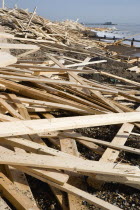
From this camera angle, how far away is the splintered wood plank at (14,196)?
2.23 meters

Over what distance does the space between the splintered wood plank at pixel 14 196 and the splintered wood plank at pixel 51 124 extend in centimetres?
44

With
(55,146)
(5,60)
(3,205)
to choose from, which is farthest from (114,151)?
(5,60)

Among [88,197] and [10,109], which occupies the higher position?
[10,109]

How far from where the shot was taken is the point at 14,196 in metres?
2.28

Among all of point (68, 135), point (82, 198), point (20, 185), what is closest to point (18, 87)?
point (68, 135)

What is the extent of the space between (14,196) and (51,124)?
768mm

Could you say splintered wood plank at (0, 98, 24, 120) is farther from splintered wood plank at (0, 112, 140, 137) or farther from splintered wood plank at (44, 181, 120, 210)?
splintered wood plank at (44, 181, 120, 210)

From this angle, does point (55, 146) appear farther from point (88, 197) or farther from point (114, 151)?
point (88, 197)

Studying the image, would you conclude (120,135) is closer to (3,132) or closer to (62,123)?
(62,123)

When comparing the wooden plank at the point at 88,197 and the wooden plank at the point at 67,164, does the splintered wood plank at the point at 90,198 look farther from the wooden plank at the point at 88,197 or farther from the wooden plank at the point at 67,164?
the wooden plank at the point at 67,164

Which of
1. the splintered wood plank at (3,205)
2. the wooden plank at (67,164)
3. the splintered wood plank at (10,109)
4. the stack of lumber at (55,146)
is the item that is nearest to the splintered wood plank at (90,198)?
the stack of lumber at (55,146)

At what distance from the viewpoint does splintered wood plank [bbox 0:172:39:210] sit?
2230 millimetres

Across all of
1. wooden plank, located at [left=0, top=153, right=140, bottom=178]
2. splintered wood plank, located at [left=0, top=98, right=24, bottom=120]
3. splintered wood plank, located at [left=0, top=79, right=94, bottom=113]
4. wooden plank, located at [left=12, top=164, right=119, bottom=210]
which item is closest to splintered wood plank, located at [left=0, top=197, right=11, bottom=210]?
wooden plank, located at [left=0, top=153, right=140, bottom=178]

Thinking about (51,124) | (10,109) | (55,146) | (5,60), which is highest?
(5,60)
